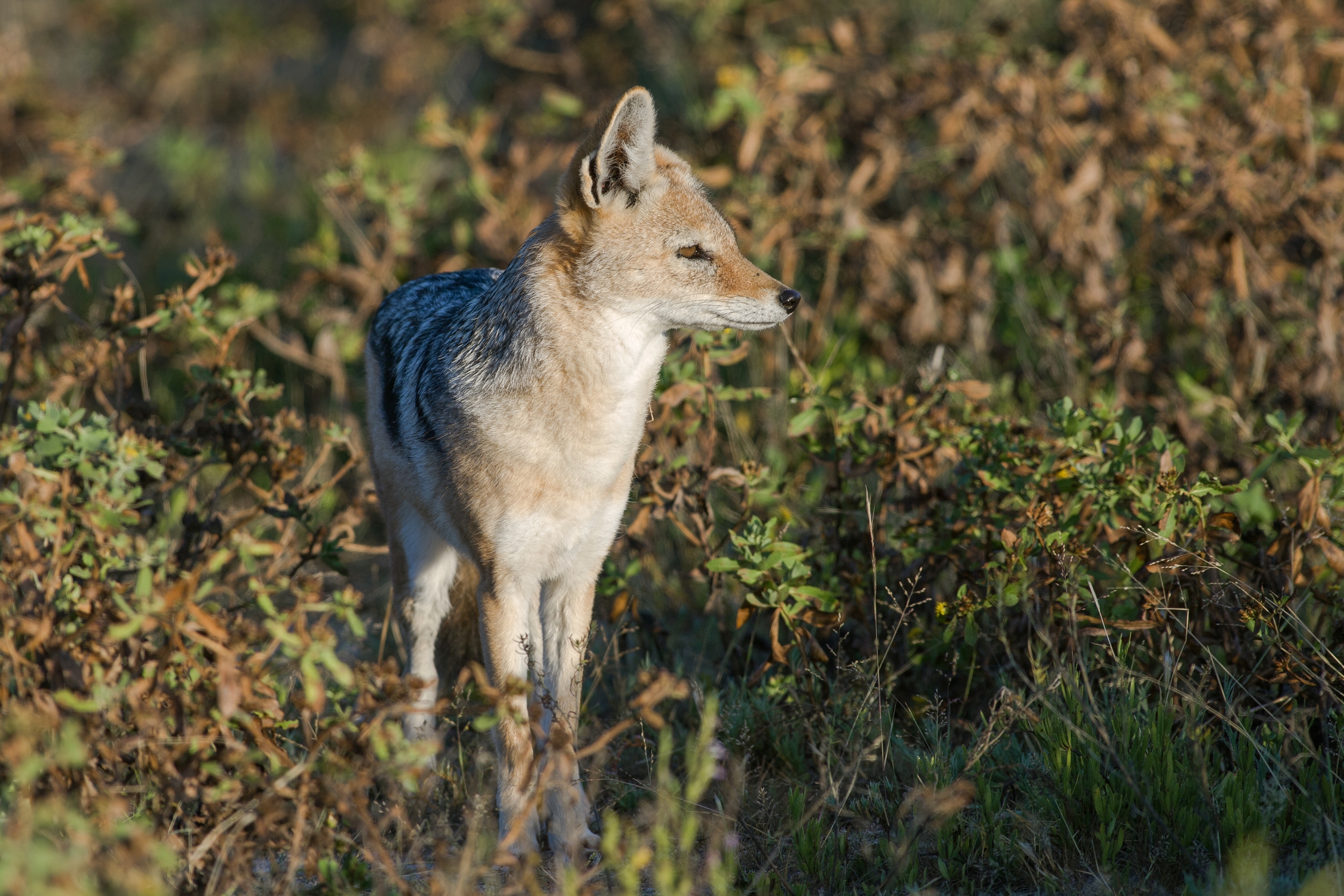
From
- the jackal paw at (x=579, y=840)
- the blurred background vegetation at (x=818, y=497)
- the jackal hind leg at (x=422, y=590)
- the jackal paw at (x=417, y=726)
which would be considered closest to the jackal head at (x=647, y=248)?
the blurred background vegetation at (x=818, y=497)

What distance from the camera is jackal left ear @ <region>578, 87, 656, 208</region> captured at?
141 inches

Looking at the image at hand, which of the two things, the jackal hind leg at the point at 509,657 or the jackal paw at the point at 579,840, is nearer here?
the jackal paw at the point at 579,840

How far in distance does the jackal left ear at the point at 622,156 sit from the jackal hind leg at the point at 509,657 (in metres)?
1.31

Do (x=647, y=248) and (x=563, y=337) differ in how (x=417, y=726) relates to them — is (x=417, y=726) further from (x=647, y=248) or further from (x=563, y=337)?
(x=647, y=248)

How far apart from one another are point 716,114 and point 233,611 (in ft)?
11.5

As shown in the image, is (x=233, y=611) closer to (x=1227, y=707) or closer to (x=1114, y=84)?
(x=1227, y=707)

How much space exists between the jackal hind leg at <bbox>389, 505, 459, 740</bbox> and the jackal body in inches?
22.1

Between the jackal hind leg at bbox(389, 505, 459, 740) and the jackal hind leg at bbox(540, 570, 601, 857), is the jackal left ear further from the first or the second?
the jackal hind leg at bbox(389, 505, 459, 740)

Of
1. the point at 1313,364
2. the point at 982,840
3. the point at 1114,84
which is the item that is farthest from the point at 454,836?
the point at 1114,84

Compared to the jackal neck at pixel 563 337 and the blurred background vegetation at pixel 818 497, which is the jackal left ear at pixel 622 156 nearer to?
the jackal neck at pixel 563 337

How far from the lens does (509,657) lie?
380 centimetres

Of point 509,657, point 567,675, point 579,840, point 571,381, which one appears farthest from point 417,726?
point 571,381

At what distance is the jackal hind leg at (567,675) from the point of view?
3646 millimetres

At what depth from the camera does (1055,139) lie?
6059 mm
